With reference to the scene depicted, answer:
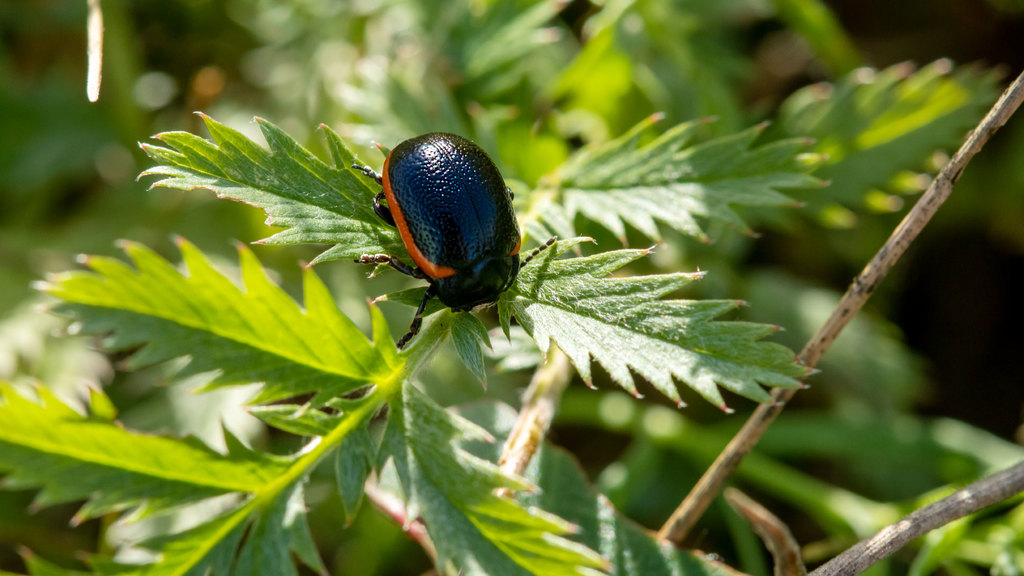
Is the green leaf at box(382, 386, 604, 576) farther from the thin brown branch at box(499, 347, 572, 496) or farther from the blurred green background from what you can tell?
the blurred green background

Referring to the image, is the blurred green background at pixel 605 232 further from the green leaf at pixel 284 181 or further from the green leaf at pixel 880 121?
the green leaf at pixel 284 181

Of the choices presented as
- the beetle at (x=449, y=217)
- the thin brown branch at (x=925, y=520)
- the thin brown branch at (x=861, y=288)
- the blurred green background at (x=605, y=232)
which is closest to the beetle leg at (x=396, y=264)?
the beetle at (x=449, y=217)

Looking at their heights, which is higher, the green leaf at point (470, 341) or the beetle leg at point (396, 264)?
the beetle leg at point (396, 264)

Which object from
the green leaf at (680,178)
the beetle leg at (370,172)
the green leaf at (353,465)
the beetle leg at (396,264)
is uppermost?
the beetle leg at (370,172)

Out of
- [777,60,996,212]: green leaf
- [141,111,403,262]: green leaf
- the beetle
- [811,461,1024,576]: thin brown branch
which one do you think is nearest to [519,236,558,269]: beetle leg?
the beetle

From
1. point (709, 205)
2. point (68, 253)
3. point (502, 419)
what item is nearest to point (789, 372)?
point (709, 205)

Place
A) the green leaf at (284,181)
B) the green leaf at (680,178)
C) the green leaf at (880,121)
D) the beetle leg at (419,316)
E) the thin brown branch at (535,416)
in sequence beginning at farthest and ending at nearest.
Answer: the green leaf at (880,121) < the green leaf at (680,178) < the thin brown branch at (535,416) < the beetle leg at (419,316) < the green leaf at (284,181)

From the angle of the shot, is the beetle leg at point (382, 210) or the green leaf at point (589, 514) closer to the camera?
the beetle leg at point (382, 210)
